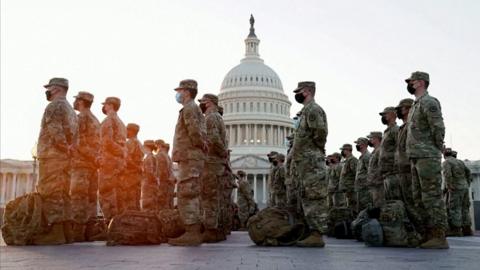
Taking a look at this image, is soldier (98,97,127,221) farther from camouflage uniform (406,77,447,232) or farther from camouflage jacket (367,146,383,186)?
camouflage uniform (406,77,447,232)

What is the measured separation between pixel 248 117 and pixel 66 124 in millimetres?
86163

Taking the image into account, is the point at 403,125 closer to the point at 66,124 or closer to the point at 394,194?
the point at 394,194

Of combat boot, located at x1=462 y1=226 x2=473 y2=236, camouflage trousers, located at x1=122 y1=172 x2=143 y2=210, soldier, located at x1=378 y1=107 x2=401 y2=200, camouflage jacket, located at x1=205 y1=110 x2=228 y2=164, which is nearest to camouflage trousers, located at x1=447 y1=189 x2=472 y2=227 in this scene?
combat boot, located at x1=462 y1=226 x2=473 y2=236

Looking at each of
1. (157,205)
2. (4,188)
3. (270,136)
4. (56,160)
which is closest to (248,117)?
(270,136)

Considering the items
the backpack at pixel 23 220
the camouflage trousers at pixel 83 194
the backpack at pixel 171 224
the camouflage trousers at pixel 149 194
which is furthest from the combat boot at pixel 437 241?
the camouflage trousers at pixel 149 194

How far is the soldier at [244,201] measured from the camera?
2097cm

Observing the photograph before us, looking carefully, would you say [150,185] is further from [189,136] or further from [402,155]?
[402,155]

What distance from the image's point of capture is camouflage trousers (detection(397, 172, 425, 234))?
8779 mm

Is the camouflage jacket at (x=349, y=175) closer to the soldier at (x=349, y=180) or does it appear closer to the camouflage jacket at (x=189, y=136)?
the soldier at (x=349, y=180)

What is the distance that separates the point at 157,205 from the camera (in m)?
14.5

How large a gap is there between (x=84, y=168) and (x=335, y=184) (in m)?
8.99

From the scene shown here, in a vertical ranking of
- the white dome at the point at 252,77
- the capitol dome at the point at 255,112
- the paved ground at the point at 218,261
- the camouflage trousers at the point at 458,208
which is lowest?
the paved ground at the point at 218,261

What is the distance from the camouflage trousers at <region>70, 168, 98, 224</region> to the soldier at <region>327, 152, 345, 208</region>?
7.95m

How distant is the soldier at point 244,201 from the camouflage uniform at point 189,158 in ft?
39.2
